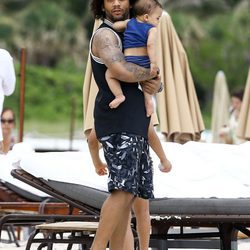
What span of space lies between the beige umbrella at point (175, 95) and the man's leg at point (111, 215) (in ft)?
14.1

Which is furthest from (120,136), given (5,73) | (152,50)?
(5,73)

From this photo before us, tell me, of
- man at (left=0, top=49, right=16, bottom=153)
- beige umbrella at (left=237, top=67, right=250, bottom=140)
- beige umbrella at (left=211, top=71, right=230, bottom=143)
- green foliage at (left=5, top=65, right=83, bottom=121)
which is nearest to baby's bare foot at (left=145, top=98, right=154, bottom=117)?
man at (left=0, top=49, right=16, bottom=153)

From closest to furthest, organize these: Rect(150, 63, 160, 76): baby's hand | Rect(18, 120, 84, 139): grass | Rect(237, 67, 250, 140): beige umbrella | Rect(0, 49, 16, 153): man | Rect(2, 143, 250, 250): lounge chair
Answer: Rect(150, 63, 160, 76): baby's hand
Rect(2, 143, 250, 250): lounge chair
Rect(0, 49, 16, 153): man
Rect(237, 67, 250, 140): beige umbrella
Rect(18, 120, 84, 139): grass

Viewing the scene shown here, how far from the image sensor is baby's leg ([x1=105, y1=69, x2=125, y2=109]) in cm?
568

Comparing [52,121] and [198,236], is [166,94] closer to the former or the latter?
[198,236]

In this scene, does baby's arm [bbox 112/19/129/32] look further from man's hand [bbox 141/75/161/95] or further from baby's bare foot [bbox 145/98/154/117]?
baby's bare foot [bbox 145/98/154/117]

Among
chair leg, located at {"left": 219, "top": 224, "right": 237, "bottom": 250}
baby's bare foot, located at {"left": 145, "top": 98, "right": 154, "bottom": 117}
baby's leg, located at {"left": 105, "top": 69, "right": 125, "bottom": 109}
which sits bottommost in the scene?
chair leg, located at {"left": 219, "top": 224, "right": 237, "bottom": 250}

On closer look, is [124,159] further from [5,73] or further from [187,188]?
[5,73]

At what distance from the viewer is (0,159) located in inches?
368

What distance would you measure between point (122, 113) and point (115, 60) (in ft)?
0.94

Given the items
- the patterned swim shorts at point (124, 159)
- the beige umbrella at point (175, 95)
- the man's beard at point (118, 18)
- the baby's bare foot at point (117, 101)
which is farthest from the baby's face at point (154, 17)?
the beige umbrella at point (175, 95)

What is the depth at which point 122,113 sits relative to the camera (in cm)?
573

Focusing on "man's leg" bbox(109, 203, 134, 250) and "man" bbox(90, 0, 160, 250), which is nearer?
"man" bbox(90, 0, 160, 250)

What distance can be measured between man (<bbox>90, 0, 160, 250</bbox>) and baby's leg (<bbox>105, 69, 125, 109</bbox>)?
0.04 metres
